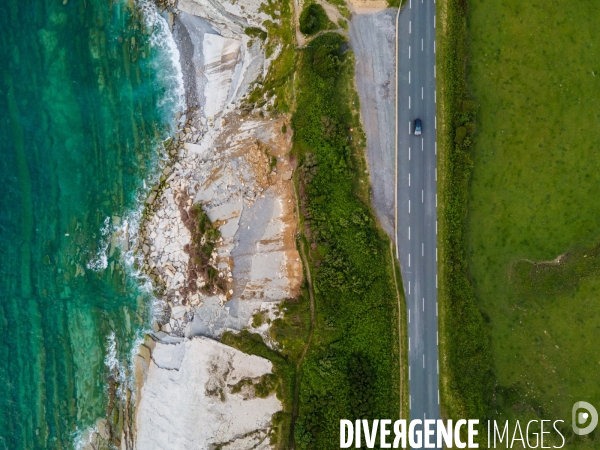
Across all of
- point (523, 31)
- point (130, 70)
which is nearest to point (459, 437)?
point (523, 31)

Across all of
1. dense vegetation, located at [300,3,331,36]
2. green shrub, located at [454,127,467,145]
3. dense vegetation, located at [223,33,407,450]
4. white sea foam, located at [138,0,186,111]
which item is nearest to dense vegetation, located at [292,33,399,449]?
dense vegetation, located at [223,33,407,450]

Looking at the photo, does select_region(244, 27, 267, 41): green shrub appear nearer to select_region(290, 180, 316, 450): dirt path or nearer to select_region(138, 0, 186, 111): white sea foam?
select_region(138, 0, 186, 111): white sea foam

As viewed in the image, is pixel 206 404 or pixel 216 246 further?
pixel 216 246

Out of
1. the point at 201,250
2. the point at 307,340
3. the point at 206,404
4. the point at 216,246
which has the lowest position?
the point at 206,404

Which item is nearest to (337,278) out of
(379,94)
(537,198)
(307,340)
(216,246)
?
(307,340)

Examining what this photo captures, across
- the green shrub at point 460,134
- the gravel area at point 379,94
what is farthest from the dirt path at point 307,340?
the green shrub at point 460,134

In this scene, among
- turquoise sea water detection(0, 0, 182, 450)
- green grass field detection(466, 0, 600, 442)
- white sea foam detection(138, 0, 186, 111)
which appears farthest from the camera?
white sea foam detection(138, 0, 186, 111)

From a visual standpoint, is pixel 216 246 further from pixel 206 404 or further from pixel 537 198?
pixel 537 198
